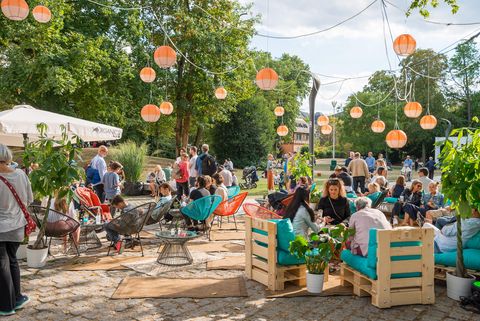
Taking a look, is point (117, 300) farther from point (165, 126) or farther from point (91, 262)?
point (165, 126)

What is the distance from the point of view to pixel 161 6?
2198 centimetres

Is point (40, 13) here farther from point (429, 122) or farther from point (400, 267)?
point (429, 122)

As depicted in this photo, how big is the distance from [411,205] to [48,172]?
6470mm

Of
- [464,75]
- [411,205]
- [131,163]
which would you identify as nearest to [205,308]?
[411,205]

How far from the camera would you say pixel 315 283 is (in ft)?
16.2

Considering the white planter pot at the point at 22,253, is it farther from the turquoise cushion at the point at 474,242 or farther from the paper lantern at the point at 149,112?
the turquoise cushion at the point at 474,242

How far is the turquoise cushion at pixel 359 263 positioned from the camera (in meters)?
4.64

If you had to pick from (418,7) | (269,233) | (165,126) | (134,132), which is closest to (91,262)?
(269,233)

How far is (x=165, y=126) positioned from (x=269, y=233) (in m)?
23.3

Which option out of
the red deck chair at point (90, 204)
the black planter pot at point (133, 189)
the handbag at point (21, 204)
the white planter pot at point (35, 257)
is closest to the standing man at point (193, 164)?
the red deck chair at point (90, 204)

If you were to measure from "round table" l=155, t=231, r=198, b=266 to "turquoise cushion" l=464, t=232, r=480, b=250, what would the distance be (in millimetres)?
3562

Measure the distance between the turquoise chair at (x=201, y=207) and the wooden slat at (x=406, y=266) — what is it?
3.75 meters

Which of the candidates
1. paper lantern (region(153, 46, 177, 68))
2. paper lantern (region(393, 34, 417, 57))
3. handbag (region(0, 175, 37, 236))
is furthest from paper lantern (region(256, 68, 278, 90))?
handbag (region(0, 175, 37, 236))

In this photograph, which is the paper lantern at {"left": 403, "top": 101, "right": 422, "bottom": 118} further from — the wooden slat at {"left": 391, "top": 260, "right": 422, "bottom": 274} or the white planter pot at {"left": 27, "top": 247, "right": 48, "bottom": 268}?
the white planter pot at {"left": 27, "top": 247, "right": 48, "bottom": 268}
